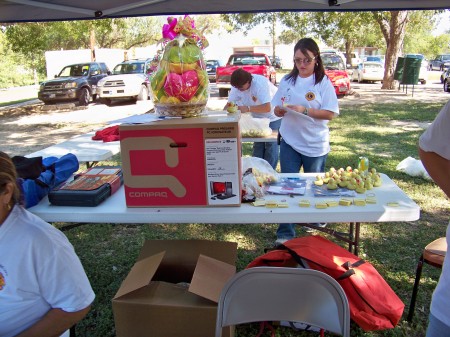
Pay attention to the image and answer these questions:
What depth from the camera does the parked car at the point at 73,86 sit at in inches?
574

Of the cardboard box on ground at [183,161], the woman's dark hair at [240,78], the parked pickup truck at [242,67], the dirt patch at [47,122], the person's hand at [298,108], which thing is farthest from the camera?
the parked pickup truck at [242,67]

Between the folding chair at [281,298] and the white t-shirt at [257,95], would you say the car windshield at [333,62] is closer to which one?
the white t-shirt at [257,95]

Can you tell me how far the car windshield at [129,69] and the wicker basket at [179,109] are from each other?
14.3m

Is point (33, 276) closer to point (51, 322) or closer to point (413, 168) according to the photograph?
point (51, 322)

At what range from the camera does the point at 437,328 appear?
1324 millimetres

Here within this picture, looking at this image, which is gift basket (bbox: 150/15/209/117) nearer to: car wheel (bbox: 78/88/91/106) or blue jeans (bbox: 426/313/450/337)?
blue jeans (bbox: 426/313/450/337)

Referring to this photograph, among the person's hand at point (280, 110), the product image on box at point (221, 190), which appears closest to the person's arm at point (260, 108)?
the person's hand at point (280, 110)

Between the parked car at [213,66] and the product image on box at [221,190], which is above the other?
the parked car at [213,66]

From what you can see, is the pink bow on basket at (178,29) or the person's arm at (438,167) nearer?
the person's arm at (438,167)

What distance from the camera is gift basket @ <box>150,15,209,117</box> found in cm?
186

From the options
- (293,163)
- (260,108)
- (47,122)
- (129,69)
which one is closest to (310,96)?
(293,163)

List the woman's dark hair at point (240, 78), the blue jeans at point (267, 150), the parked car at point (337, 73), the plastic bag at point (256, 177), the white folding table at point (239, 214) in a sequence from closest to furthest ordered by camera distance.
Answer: the white folding table at point (239, 214) → the plastic bag at point (256, 177) → the woman's dark hair at point (240, 78) → the blue jeans at point (267, 150) → the parked car at point (337, 73)

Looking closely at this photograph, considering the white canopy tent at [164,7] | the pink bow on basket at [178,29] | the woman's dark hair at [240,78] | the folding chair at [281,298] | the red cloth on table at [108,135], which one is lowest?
the folding chair at [281,298]

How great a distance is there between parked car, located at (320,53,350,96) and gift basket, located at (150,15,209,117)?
42.2 ft
